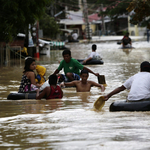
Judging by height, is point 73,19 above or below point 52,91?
above

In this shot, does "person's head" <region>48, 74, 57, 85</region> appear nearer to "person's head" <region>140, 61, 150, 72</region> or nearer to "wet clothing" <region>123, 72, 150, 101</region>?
"wet clothing" <region>123, 72, 150, 101</region>

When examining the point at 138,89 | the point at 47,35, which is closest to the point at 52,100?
the point at 138,89

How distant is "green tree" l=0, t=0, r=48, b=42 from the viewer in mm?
19250

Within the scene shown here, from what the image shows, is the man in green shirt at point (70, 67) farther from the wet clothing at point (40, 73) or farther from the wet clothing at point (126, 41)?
the wet clothing at point (126, 41)

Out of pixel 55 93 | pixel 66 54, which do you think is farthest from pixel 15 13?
pixel 55 93

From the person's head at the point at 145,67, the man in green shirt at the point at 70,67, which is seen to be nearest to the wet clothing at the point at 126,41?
the man in green shirt at the point at 70,67

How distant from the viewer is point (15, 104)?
8531mm

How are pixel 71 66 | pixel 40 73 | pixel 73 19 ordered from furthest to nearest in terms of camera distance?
1. pixel 73 19
2. pixel 71 66
3. pixel 40 73

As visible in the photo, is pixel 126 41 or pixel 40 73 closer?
pixel 40 73

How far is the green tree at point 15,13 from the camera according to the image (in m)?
19.2

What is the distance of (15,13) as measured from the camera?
19562 millimetres

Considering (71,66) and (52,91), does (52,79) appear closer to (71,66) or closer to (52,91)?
(52,91)

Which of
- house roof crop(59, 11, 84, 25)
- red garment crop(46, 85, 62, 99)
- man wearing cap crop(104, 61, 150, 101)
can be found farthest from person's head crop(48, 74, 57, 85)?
house roof crop(59, 11, 84, 25)

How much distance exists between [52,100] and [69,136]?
3632 mm
